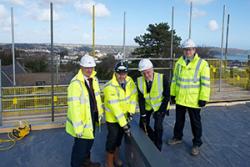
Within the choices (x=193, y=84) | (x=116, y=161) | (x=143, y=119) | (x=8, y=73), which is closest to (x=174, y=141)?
(x=143, y=119)

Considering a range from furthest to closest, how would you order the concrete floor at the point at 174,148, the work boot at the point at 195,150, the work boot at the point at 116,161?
the work boot at the point at 195,150 → the concrete floor at the point at 174,148 → the work boot at the point at 116,161

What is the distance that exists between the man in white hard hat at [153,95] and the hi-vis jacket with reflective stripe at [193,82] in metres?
0.43

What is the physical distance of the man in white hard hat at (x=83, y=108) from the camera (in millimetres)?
2408

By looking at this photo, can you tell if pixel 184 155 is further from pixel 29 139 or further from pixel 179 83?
pixel 29 139

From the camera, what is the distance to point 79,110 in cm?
242

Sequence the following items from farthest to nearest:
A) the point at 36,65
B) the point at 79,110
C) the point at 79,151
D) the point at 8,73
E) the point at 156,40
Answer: the point at 156,40
the point at 36,65
the point at 8,73
the point at 79,151
the point at 79,110

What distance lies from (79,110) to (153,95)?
93 cm

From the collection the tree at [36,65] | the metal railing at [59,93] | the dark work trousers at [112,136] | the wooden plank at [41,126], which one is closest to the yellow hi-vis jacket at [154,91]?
the dark work trousers at [112,136]

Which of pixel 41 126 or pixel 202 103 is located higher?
pixel 202 103

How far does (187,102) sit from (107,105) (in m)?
1.15

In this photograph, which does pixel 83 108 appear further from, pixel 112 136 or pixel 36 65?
pixel 36 65

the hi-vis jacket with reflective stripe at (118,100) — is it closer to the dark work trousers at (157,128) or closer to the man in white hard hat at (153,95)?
the man in white hard hat at (153,95)

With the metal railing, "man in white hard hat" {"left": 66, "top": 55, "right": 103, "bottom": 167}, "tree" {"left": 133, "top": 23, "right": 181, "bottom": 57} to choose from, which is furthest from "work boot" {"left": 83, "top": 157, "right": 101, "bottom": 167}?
"tree" {"left": 133, "top": 23, "right": 181, "bottom": 57}

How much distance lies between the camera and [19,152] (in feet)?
10.8
